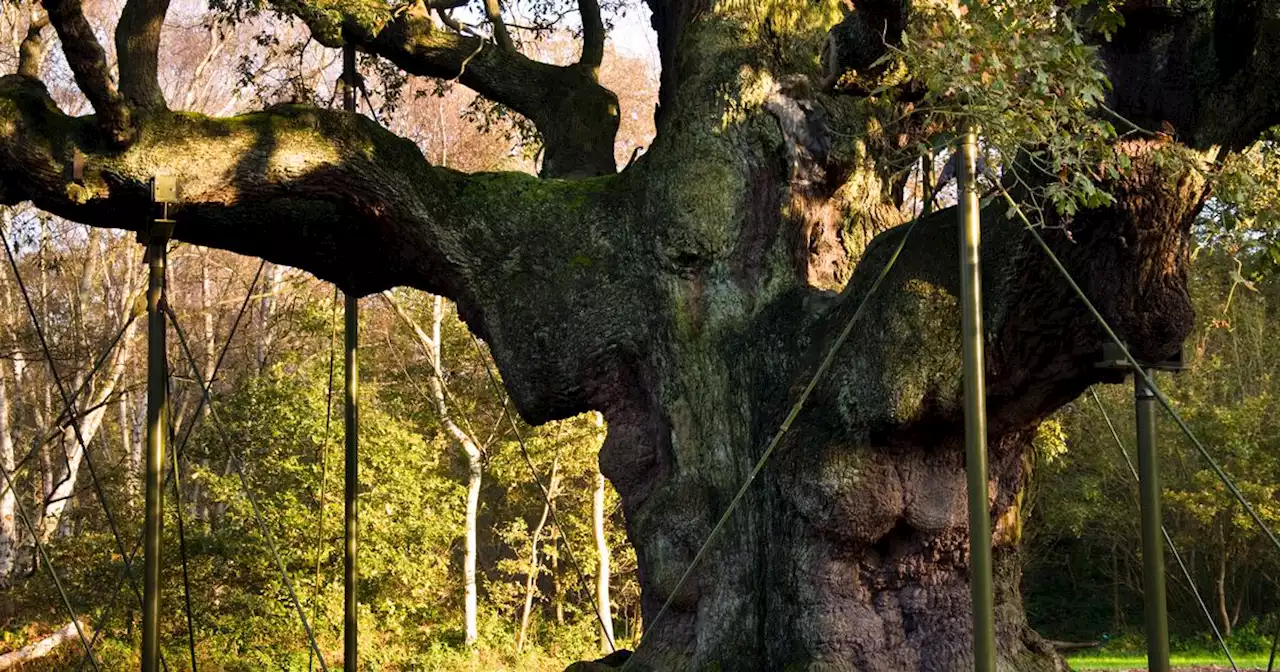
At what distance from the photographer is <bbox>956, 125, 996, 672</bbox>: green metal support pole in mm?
4348

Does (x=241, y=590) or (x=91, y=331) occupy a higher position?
(x=91, y=331)

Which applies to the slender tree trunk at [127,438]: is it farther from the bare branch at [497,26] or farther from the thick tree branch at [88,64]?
the thick tree branch at [88,64]

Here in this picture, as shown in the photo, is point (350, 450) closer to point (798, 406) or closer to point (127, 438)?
point (798, 406)

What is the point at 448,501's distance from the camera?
1614 centimetres

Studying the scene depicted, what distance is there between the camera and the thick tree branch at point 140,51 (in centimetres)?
603

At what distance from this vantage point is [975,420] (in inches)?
174

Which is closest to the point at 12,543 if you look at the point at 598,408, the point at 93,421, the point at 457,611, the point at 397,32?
the point at 93,421

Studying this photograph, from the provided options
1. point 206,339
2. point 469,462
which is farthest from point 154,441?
point 206,339

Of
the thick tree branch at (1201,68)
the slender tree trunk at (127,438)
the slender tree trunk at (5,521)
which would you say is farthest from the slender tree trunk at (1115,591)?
the thick tree branch at (1201,68)

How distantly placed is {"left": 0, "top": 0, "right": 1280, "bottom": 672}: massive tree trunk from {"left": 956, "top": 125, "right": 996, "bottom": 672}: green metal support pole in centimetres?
42

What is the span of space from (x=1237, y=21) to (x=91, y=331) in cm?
1546

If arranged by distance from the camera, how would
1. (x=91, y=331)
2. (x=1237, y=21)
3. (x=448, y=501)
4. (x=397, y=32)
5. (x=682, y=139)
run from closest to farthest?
(x=1237, y=21) < (x=682, y=139) < (x=397, y=32) < (x=448, y=501) < (x=91, y=331)

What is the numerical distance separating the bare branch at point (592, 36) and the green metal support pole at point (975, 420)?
3.84 meters

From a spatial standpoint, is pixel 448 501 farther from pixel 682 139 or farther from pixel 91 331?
pixel 682 139
